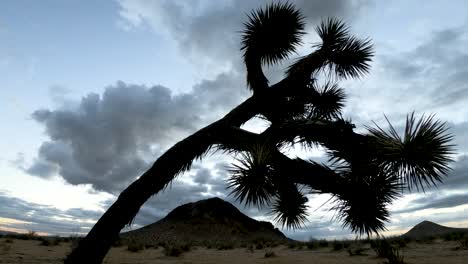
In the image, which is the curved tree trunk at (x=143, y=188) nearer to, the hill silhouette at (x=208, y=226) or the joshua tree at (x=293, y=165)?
the joshua tree at (x=293, y=165)

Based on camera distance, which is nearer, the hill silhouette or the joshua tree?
the joshua tree

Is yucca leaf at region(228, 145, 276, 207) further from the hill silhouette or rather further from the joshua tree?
the hill silhouette

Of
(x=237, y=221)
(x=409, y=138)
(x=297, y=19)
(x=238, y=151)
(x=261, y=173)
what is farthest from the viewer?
(x=237, y=221)

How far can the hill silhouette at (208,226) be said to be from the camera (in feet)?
123

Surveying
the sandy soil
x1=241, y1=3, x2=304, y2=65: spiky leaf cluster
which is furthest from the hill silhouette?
x1=241, y1=3, x2=304, y2=65: spiky leaf cluster

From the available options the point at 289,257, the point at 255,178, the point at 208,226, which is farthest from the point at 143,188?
the point at 208,226

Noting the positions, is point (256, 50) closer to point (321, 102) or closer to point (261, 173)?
point (321, 102)

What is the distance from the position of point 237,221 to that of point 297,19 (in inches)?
1437

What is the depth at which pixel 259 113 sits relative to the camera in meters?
7.44

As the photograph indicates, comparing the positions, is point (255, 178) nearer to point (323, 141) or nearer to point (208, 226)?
point (323, 141)

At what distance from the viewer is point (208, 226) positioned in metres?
40.2

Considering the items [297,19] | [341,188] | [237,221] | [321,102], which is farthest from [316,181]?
[237,221]

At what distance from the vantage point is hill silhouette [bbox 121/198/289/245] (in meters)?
37.5

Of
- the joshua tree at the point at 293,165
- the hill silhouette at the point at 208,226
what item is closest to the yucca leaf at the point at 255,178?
the joshua tree at the point at 293,165
